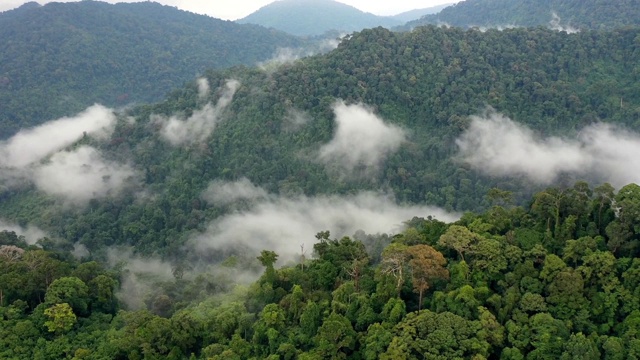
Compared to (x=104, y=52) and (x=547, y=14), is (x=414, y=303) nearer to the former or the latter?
(x=547, y=14)

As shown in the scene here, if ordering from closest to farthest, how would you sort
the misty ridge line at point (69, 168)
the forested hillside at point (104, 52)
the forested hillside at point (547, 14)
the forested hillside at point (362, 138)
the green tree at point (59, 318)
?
1. the green tree at point (59, 318)
2. the forested hillside at point (362, 138)
3. the misty ridge line at point (69, 168)
4. the forested hillside at point (547, 14)
5. the forested hillside at point (104, 52)

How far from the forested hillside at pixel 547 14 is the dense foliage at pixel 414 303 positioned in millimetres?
78045

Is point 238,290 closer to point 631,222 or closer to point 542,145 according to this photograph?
point 631,222

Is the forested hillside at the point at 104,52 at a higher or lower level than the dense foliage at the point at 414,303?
higher

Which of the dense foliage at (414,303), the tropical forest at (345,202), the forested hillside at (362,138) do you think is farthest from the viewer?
the forested hillside at (362,138)

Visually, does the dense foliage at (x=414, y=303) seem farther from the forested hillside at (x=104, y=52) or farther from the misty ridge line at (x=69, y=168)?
the forested hillside at (x=104, y=52)

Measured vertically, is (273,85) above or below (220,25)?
below

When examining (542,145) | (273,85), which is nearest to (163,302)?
(273,85)

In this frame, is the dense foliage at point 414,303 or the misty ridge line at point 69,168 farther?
the misty ridge line at point 69,168

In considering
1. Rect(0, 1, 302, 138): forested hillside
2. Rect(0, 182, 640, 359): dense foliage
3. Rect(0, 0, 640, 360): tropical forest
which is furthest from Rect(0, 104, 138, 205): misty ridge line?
Rect(0, 182, 640, 359): dense foliage

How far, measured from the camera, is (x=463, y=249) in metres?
27.5

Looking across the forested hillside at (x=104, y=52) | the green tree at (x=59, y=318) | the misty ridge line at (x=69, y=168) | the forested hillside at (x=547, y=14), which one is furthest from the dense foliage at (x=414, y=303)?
the forested hillside at (x=104, y=52)

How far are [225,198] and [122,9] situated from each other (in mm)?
129361

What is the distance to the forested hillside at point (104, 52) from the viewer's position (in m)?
114
